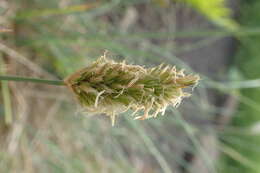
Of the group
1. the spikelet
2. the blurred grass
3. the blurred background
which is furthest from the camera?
the blurred grass

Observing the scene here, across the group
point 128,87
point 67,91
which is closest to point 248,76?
point 67,91

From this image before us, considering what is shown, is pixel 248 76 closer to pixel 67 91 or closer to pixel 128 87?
pixel 67 91

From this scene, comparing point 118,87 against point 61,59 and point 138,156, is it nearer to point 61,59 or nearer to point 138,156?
point 61,59

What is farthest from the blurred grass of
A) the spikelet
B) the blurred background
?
the spikelet

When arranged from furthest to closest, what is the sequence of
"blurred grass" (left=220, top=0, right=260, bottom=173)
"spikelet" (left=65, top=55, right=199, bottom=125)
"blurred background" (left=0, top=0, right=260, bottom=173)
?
"blurred grass" (left=220, top=0, right=260, bottom=173), "blurred background" (left=0, top=0, right=260, bottom=173), "spikelet" (left=65, top=55, right=199, bottom=125)

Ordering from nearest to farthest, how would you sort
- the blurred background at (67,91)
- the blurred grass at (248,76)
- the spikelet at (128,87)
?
1. the spikelet at (128,87)
2. the blurred background at (67,91)
3. the blurred grass at (248,76)

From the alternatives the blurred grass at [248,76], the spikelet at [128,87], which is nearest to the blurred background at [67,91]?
the spikelet at [128,87]

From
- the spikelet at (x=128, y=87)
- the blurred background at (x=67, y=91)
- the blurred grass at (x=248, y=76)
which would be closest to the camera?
the spikelet at (x=128, y=87)

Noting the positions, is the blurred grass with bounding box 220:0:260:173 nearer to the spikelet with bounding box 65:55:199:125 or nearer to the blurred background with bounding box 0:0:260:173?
the blurred background with bounding box 0:0:260:173

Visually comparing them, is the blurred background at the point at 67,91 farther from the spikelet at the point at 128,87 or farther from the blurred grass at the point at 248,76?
the blurred grass at the point at 248,76
